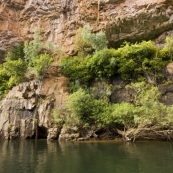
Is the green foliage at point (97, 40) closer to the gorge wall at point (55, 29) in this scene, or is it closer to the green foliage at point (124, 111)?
the gorge wall at point (55, 29)

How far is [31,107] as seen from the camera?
107 feet

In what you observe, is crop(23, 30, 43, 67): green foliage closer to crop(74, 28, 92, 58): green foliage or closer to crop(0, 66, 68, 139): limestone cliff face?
crop(0, 66, 68, 139): limestone cliff face

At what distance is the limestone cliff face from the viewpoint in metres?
31.5

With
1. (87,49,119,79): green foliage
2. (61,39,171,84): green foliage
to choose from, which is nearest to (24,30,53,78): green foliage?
(61,39,171,84): green foliage

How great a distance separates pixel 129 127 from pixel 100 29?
20.1m

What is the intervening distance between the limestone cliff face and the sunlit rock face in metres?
9.67

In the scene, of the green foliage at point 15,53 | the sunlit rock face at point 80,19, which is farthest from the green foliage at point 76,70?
the green foliage at point 15,53

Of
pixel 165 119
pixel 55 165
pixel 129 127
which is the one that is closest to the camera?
pixel 55 165

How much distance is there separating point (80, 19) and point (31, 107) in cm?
1848

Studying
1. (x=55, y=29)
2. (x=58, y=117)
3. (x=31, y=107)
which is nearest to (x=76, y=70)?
(x=31, y=107)

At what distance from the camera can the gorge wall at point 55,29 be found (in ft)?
105

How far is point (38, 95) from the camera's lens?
3353 cm

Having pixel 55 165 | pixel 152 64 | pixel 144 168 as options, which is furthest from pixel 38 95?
pixel 144 168

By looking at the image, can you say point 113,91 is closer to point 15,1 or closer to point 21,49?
point 21,49
